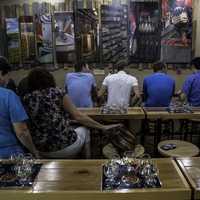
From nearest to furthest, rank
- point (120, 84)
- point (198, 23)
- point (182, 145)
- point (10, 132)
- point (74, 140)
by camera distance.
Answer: point (10, 132) → point (74, 140) → point (182, 145) → point (120, 84) → point (198, 23)

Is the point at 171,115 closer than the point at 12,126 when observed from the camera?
No

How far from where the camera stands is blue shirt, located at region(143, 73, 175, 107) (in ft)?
14.2

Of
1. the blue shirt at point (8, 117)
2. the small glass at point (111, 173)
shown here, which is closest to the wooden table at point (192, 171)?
the small glass at point (111, 173)

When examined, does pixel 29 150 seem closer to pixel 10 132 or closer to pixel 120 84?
pixel 10 132

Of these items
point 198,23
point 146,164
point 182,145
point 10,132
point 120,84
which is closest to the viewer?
point 146,164

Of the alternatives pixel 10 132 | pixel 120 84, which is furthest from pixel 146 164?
pixel 120 84

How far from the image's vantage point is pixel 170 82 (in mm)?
4348

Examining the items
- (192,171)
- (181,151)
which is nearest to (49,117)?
(192,171)

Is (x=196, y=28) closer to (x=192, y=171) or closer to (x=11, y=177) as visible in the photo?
(x=192, y=171)

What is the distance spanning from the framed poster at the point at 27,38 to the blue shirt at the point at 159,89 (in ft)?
7.95

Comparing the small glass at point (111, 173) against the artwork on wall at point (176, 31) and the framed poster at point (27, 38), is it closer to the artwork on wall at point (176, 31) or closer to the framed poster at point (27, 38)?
the artwork on wall at point (176, 31)

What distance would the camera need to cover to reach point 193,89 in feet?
14.0

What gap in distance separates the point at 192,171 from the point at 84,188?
650 mm

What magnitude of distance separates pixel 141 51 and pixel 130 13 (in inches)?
27.4
